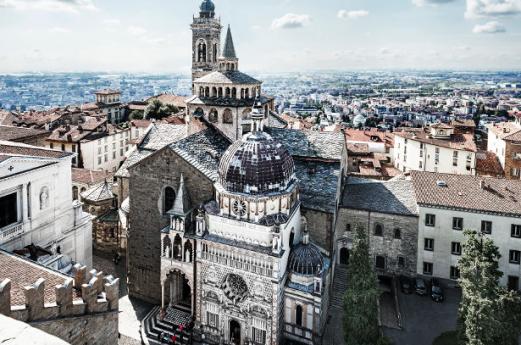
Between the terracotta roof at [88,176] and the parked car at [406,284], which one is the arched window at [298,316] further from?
the terracotta roof at [88,176]

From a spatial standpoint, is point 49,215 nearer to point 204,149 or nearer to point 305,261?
point 204,149

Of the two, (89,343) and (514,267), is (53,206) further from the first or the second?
(514,267)

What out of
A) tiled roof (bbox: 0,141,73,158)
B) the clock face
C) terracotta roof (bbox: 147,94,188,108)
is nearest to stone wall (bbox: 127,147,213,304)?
the clock face

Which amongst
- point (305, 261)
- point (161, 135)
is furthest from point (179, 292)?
point (161, 135)

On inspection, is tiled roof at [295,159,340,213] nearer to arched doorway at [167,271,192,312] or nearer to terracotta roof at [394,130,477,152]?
arched doorway at [167,271,192,312]

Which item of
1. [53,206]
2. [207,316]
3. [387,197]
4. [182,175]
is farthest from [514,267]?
[53,206]

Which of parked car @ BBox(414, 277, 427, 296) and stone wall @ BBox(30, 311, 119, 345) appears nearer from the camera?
stone wall @ BBox(30, 311, 119, 345)
